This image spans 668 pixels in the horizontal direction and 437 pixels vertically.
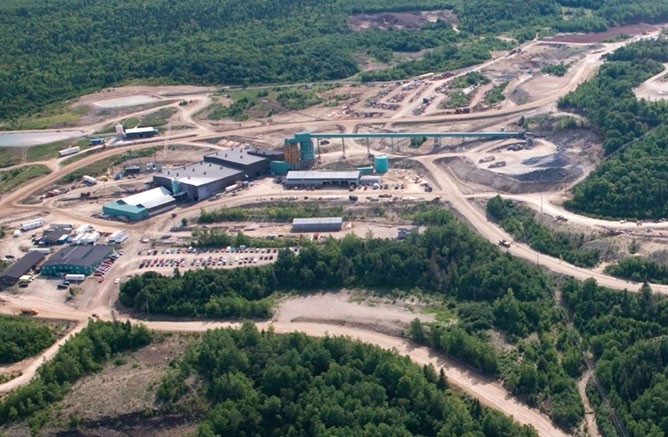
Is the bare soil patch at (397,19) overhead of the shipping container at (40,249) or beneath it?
overhead

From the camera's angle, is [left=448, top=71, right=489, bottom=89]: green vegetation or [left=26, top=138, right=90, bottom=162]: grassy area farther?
[left=448, top=71, right=489, bottom=89]: green vegetation

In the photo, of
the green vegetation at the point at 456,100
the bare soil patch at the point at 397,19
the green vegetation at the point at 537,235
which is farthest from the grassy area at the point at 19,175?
the bare soil patch at the point at 397,19

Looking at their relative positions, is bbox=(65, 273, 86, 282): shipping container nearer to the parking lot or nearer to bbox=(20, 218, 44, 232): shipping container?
the parking lot

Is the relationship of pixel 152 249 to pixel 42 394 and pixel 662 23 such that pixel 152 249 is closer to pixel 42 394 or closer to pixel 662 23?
pixel 42 394

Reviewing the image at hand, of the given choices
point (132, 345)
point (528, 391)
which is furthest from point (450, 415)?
point (132, 345)

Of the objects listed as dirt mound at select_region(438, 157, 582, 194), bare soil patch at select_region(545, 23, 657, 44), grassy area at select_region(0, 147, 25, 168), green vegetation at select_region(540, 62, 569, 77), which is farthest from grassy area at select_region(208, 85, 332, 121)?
bare soil patch at select_region(545, 23, 657, 44)

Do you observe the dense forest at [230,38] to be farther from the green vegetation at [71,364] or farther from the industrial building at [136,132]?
the green vegetation at [71,364]
